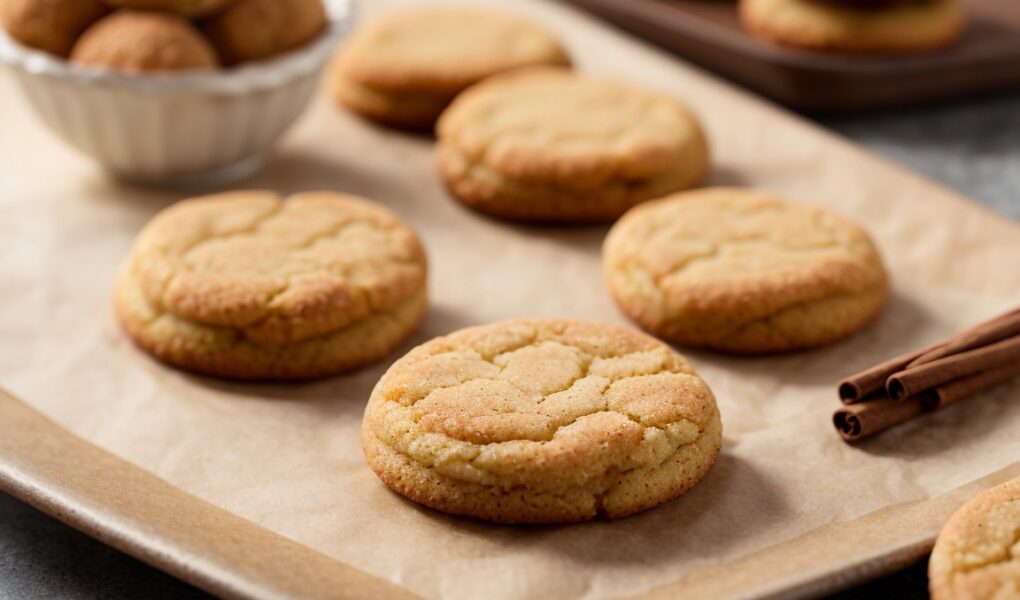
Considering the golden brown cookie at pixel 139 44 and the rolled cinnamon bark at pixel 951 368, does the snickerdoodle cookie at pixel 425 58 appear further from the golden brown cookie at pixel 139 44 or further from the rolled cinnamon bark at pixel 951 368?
the rolled cinnamon bark at pixel 951 368

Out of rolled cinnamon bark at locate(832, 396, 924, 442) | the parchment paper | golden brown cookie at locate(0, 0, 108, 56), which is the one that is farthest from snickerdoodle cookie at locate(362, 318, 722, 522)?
golden brown cookie at locate(0, 0, 108, 56)

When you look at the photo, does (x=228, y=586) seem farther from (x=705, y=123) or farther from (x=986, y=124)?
(x=986, y=124)

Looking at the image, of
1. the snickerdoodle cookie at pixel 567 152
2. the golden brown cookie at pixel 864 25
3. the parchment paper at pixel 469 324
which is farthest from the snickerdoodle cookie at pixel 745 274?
the golden brown cookie at pixel 864 25

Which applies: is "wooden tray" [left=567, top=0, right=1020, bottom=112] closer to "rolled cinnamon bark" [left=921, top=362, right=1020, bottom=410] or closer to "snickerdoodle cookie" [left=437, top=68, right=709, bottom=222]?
"snickerdoodle cookie" [left=437, top=68, right=709, bottom=222]

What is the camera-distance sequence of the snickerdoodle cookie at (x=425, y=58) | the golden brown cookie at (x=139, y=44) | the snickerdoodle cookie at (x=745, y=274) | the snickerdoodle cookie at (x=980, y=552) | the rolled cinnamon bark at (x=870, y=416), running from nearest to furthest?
1. the snickerdoodle cookie at (x=980, y=552)
2. the rolled cinnamon bark at (x=870, y=416)
3. the snickerdoodle cookie at (x=745, y=274)
4. the golden brown cookie at (x=139, y=44)
5. the snickerdoodle cookie at (x=425, y=58)

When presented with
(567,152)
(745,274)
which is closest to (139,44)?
(567,152)

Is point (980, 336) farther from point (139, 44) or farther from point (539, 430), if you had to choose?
point (139, 44)

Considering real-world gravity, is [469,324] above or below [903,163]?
above
